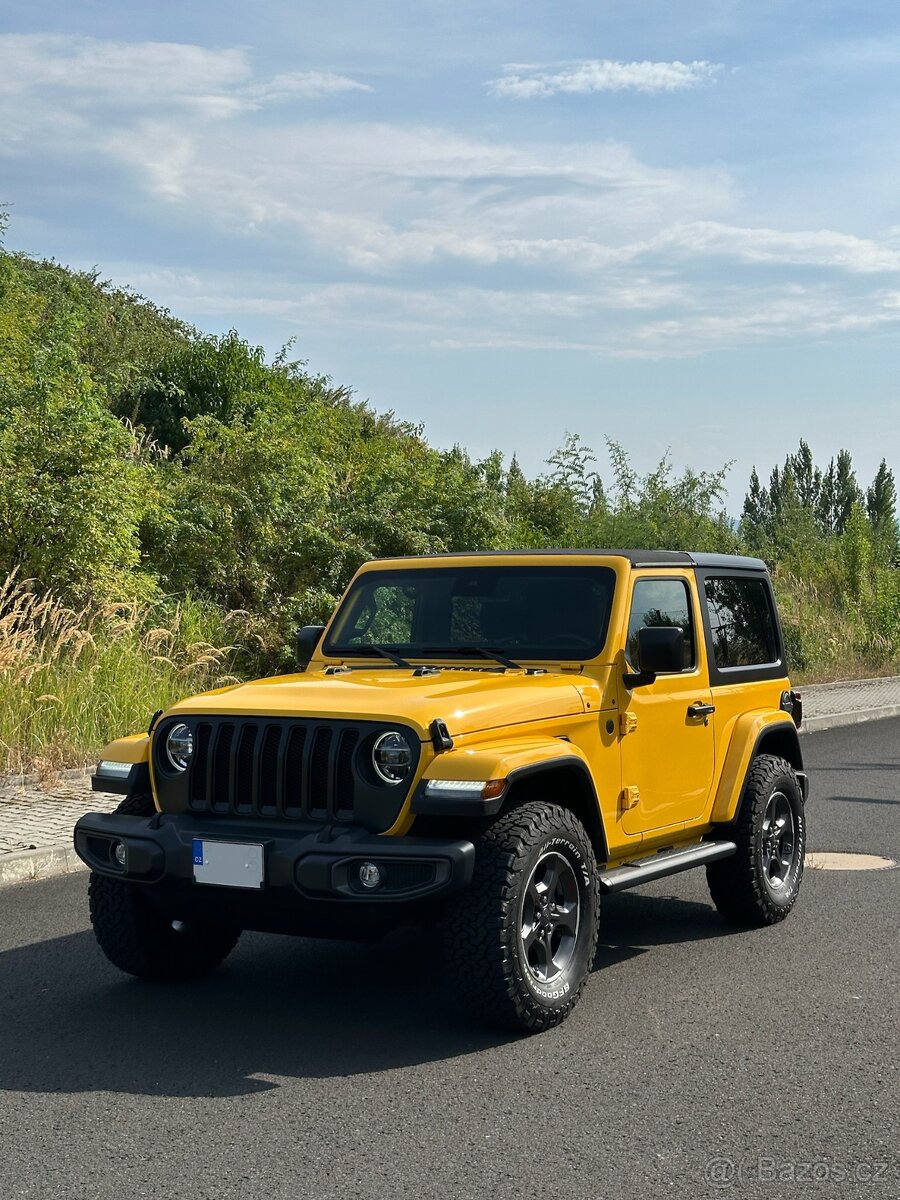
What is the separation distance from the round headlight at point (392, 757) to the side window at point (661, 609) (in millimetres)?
1573

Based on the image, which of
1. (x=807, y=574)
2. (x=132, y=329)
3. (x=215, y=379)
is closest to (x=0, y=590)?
(x=807, y=574)

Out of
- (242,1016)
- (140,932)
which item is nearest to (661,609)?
(242,1016)

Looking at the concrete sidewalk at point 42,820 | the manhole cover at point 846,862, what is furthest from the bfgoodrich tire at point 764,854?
the concrete sidewalk at point 42,820

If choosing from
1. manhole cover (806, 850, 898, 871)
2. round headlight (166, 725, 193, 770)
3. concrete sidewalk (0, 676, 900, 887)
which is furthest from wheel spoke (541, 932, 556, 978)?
concrete sidewalk (0, 676, 900, 887)

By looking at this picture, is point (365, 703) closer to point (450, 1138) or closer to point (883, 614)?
point (450, 1138)

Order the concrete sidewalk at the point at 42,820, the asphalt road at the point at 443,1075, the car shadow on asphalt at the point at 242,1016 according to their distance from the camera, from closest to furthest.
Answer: the asphalt road at the point at 443,1075
the car shadow on asphalt at the point at 242,1016
the concrete sidewalk at the point at 42,820

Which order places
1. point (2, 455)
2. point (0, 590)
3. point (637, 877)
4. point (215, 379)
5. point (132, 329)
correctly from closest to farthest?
Result: point (637, 877) < point (0, 590) < point (2, 455) < point (215, 379) < point (132, 329)

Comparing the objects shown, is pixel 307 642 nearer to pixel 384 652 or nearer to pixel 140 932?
pixel 384 652

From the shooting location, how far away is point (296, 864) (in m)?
5.29

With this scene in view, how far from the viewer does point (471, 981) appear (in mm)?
5320

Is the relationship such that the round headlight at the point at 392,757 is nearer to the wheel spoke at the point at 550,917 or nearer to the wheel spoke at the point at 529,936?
the wheel spoke at the point at 550,917

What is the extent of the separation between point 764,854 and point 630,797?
1296 mm

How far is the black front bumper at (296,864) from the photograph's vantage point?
521 cm

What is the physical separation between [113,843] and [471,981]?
5.16ft
